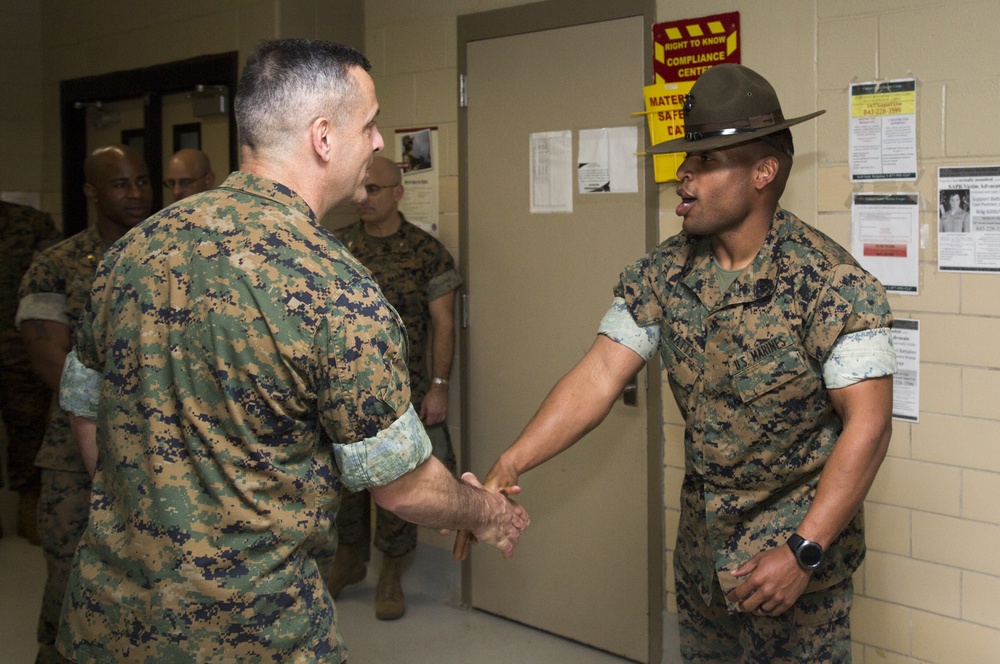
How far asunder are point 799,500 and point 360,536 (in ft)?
8.02

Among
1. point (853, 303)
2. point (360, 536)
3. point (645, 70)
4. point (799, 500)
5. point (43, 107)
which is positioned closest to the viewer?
point (853, 303)

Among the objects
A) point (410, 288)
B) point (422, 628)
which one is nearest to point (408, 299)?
point (410, 288)

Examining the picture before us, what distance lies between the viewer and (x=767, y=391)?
6.51ft

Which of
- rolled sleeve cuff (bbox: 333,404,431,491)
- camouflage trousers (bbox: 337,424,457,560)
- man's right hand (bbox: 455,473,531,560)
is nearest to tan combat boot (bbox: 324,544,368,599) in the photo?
camouflage trousers (bbox: 337,424,457,560)

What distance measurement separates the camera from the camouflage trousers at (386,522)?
3814mm

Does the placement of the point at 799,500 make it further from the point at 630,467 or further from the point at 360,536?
the point at 360,536

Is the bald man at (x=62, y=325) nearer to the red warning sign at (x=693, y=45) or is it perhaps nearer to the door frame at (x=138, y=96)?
the door frame at (x=138, y=96)

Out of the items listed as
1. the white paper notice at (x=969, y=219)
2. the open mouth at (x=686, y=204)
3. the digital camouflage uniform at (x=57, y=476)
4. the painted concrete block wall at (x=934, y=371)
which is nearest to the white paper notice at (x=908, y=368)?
the painted concrete block wall at (x=934, y=371)

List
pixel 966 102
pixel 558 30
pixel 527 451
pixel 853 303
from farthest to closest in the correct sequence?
pixel 558 30 → pixel 966 102 → pixel 527 451 → pixel 853 303

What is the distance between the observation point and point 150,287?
60.7 inches

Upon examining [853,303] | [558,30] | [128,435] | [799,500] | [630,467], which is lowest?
[630,467]

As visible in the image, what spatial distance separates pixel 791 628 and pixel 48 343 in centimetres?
229

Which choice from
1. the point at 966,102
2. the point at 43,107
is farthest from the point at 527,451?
the point at 43,107

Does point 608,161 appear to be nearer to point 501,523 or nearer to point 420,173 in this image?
point 420,173
